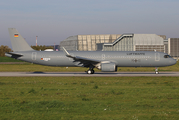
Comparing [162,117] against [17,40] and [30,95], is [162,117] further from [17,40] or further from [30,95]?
[17,40]

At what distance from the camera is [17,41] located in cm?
3709

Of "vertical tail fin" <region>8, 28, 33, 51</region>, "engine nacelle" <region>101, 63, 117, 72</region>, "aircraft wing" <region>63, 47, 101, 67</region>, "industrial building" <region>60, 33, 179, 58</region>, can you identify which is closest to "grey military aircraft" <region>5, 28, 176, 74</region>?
"aircraft wing" <region>63, 47, 101, 67</region>

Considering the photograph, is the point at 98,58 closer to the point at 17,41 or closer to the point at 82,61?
the point at 82,61

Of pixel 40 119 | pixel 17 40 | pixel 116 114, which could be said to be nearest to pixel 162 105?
pixel 116 114

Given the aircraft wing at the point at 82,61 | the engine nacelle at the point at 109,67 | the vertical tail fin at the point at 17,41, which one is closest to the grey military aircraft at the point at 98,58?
the aircraft wing at the point at 82,61

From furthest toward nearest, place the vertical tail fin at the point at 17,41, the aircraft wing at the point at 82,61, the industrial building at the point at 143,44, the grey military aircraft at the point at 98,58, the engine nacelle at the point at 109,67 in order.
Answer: the industrial building at the point at 143,44, the vertical tail fin at the point at 17,41, the grey military aircraft at the point at 98,58, the aircraft wing at the point at 82,61, the engine nacelle at the point at 109,67

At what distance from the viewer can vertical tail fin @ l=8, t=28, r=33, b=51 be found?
3706cm

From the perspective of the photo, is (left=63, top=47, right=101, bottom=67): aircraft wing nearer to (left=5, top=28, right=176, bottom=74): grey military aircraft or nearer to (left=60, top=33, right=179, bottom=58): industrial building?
(left=5, top=28, right=176, bottom=74): grey military aircraft

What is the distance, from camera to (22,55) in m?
36.0

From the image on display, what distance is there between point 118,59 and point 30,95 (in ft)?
71.0

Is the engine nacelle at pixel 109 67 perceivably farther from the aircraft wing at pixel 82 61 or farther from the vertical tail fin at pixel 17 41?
the vertical tail fin at pixel 17 41

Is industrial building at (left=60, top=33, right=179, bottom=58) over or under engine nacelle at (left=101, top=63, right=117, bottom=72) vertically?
over

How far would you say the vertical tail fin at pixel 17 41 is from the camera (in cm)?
3706

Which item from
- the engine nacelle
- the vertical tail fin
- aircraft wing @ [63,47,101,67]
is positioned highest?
the vertical tail fin
